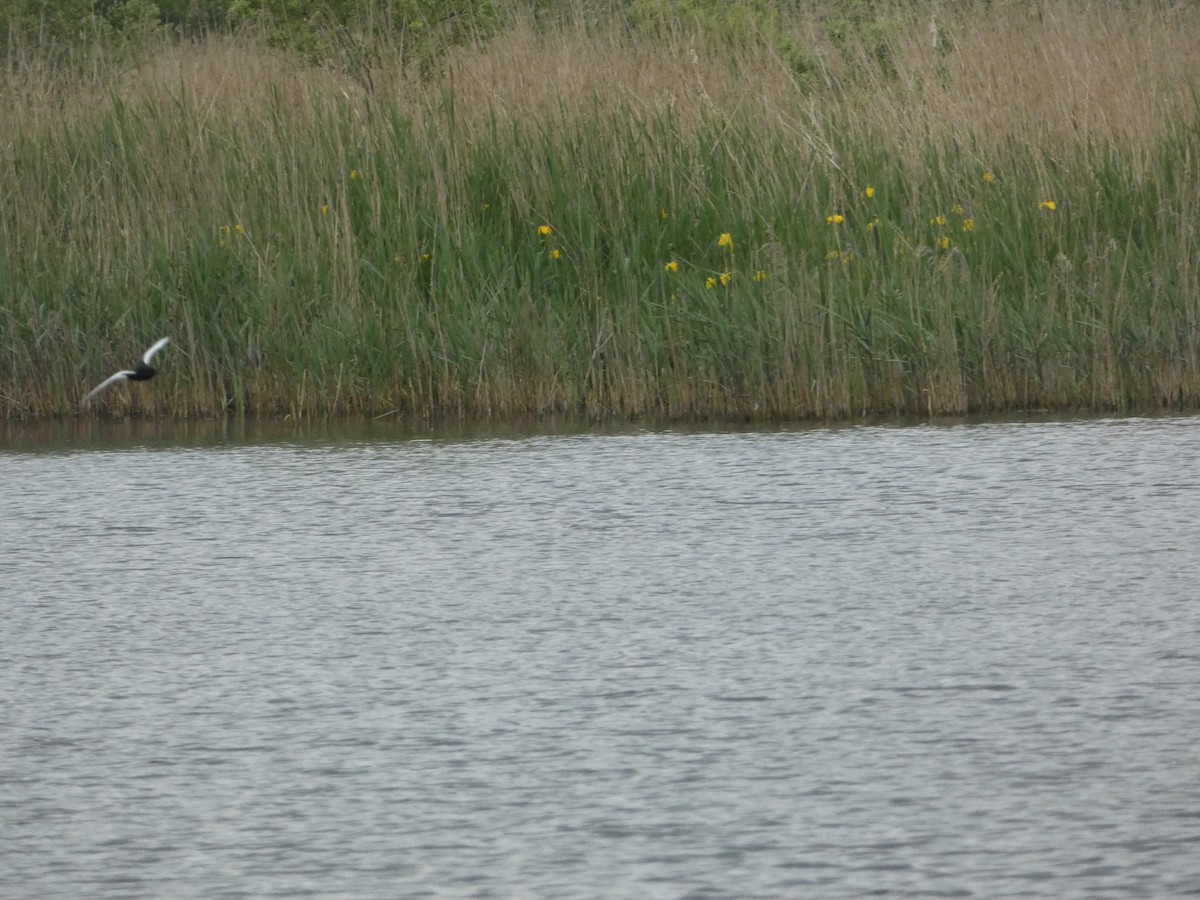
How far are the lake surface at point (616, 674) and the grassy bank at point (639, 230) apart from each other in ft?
2.95

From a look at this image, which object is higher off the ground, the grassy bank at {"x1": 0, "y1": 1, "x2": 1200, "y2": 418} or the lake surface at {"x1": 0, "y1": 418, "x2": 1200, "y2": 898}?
the grassy bank at {"x1": 0, "y1": 1, "x2": 1200, "y2": 418}

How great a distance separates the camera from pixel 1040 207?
27.3 feet

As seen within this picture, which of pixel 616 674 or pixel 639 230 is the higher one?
pixel 639 230

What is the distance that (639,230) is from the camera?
8750mm

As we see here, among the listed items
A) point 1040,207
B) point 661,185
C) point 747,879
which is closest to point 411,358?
point 661,185

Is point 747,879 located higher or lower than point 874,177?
lower

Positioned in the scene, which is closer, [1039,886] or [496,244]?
[1039,886]

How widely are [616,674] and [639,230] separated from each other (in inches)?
184

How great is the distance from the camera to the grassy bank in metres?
7.88

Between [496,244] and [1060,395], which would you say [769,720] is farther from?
[496,244]

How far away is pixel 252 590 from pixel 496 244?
3824mm

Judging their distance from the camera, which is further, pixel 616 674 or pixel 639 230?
pixel 639 230

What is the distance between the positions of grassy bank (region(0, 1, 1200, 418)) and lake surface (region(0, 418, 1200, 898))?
0.90 metres

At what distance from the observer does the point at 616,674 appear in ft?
14.1
